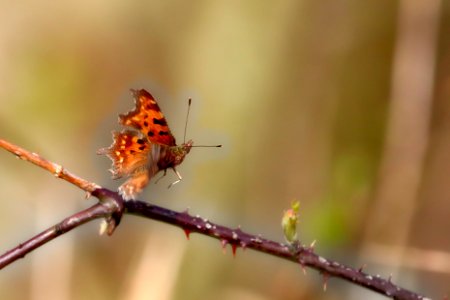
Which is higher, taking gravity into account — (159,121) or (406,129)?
(406,129)

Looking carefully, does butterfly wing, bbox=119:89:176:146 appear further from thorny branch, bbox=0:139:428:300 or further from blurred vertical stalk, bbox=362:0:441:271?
blurred vertical stalk, bbox=362:0:441:271

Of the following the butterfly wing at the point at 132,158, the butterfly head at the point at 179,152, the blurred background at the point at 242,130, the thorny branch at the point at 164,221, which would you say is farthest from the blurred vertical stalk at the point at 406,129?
the butterfly wing at the point at 132,158

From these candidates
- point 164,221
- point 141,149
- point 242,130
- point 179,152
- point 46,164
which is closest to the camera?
point 46,164

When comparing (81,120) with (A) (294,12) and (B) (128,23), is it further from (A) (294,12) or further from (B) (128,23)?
(A) (294,12)

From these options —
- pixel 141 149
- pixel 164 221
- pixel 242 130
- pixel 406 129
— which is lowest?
pixel 164 221

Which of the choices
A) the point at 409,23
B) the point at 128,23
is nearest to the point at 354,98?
the point at 409,23

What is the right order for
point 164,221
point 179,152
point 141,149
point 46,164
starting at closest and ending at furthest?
1. point 46,164
2. point 164,221
3. point 141,149
4. point 179,152

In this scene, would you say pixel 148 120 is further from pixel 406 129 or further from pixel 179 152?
pixel 406 129

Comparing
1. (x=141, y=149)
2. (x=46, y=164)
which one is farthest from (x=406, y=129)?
(x=46, y=164)

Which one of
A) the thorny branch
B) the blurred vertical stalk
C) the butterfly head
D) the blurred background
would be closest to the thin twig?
the thorny branch
